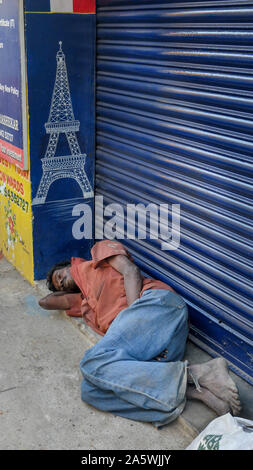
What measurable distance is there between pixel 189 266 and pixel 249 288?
0.59 metres

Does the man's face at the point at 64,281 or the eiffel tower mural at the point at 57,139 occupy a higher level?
the eiffel tower mural at the point at 57,139

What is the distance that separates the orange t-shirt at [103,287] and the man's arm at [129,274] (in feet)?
0.15

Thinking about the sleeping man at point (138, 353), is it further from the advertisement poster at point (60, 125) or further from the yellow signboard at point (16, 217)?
the yellow signboard at point (16, 217)

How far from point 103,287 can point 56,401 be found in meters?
0.91

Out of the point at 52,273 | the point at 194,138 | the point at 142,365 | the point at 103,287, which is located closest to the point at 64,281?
the point at 52,273

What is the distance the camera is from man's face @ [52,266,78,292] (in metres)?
4.09

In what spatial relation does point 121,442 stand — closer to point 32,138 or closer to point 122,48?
point 32,138

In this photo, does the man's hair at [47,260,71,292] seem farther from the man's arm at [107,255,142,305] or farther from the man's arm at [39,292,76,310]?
the man's arm at [107,255,142,305]

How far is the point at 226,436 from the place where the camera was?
2506mm

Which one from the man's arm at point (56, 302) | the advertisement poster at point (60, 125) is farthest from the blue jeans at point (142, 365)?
the advertisement poster at point (60, 125)

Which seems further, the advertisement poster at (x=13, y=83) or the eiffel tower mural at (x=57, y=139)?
the eiffel tower mural at (x=57, y=139)

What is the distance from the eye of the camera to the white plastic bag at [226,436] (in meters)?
2.40

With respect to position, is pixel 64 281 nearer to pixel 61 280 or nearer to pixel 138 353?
pixel 61 280

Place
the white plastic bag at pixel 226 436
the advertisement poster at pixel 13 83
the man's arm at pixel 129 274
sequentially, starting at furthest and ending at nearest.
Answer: the advertisement poster at pixel 13 83, the man's arm at pixel 129 274, the white plastic bag at pixel 226 436
